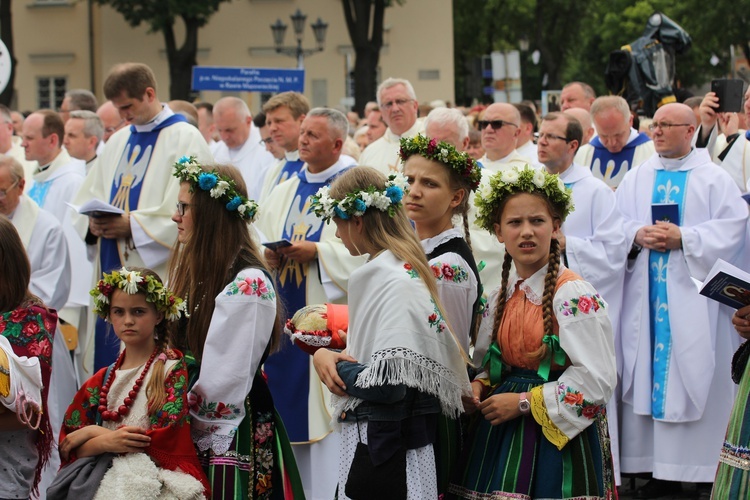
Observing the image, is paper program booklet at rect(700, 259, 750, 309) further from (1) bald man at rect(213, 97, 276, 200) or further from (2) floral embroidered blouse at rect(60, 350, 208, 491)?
(1) bald man at rect(213, 97, 276, 200)

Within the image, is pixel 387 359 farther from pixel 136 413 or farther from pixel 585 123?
pixel 585 123

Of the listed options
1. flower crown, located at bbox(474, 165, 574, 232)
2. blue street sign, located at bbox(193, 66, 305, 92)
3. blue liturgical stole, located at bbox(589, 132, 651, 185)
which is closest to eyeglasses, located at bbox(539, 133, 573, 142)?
blue liturgical stole, located at bbox(589, 132, 651, 185)

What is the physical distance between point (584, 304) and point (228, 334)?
1.43 meters

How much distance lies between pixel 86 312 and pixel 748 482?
18.8ft

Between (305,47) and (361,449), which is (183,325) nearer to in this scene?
(361,449)

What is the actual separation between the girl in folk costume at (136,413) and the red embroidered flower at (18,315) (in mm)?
400

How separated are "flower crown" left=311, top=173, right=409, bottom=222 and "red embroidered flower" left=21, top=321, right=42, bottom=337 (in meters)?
1.38

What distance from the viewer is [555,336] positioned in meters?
4.50

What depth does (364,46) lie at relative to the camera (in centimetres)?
3488

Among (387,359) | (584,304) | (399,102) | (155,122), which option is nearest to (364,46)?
(399,102)

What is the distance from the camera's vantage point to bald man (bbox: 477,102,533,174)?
8.77 meters

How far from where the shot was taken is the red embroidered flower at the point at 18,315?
4.90 m

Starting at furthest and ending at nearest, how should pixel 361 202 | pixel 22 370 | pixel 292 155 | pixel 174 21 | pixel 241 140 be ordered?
pixel 174 21 < pixel 241 140 < pixel 292 155 < pixel 22 370 < pixel 361 202

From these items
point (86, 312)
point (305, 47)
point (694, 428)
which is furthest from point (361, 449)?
point (305, 47)
